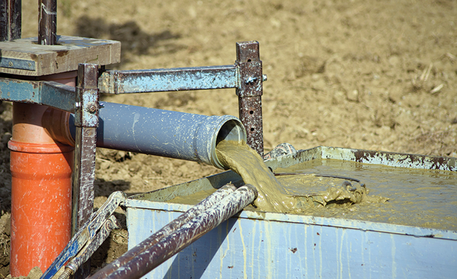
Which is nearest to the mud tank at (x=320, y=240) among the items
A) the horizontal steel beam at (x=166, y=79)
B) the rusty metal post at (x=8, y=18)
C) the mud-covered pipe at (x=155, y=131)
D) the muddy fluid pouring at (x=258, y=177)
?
the muddy fluid pouring at (x=258, y=177)

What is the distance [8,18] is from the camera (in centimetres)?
296

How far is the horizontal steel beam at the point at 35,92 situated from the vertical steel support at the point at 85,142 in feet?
0.39

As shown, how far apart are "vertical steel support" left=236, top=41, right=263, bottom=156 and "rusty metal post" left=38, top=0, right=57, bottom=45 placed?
1.18 meters

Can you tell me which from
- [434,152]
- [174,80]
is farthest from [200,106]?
[174,80]

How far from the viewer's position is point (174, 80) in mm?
2961

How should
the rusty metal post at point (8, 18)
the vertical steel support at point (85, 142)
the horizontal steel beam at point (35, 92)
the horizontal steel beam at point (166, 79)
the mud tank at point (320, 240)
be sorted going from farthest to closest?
the rusty metal post at point (8, 18) → the horizontal steel beam at point (166, 79) → the horizontal steel beam at point (35, 92) → the vertical steel support at point (85, 142) → the mud tank at point (320, 240)

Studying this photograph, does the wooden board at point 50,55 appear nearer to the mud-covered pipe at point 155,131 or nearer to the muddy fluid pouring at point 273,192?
the mud-covered pipe at point 155,131

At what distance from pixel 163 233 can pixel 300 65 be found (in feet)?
19.4

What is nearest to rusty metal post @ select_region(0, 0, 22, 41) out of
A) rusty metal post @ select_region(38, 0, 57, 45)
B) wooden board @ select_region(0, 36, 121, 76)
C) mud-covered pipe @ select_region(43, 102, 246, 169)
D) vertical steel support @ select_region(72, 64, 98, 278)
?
wooden board @ select_region(0, 36, 121, 76)

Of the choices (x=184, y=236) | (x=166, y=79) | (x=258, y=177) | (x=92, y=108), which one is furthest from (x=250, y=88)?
(x=184, y=236)

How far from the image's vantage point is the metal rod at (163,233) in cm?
162

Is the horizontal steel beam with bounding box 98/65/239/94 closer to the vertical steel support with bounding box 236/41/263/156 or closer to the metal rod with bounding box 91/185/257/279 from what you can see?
the vertical steel support with bounding box 236/41/263/156

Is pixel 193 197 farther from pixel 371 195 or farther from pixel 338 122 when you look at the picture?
pixel 338 122

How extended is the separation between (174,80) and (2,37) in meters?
1.09
